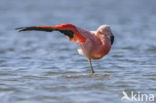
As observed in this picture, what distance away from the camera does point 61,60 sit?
1083cm

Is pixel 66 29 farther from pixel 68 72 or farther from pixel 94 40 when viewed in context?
pixel 68 72

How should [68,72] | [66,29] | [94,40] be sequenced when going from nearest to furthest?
[66,29]
[94,40]
[68,72]

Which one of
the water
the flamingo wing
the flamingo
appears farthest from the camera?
the flamingo

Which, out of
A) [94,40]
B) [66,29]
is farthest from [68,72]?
[66,29]

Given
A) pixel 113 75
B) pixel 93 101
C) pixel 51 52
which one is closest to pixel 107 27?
pixel 113 75

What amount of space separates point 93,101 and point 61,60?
4.53m

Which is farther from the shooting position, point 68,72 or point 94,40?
point 68,72

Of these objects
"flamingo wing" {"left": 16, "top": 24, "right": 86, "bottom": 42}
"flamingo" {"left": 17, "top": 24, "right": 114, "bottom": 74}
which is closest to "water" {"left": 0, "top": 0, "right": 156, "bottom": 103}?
"flamingo" {"left": 17, "top": 24, "right": 114, "bottom": 74}

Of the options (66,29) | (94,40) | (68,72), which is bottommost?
(68,72)

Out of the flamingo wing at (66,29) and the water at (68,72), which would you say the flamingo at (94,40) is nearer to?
the flamingo wing at (66,29)

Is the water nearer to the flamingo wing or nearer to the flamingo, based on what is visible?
the flamingo

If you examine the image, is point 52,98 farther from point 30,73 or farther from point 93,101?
point 30,73

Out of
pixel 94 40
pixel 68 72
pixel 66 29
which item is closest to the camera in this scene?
pixel 66 29

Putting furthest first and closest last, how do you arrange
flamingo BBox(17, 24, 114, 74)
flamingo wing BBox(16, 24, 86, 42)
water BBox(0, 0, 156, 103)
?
flamingo BBox(17, 24, 114, 74), flamingo wing BBox(16, 24, 86, 42), water BBox(0, 0, 156, 103)
